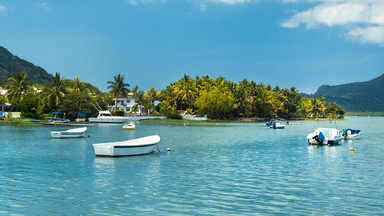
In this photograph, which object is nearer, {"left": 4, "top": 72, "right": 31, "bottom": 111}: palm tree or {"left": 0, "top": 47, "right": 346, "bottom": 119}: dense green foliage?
{"left": 4, "top": 72, "right": 31, "bottom": 111}: palm tree

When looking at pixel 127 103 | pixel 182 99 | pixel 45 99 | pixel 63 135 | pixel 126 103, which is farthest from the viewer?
pixel 126 103

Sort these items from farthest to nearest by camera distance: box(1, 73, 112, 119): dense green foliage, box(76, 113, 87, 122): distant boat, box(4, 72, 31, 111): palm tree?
box(76, 113, 87, 122): distant boat < box(1, 73, 112, 119): dense green foliage < box(4, 72, 31, 111): palm tree

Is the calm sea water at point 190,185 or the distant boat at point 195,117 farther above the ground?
the distant boat at point 195,117

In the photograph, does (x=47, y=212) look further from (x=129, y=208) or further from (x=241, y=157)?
(x=241, y=157)

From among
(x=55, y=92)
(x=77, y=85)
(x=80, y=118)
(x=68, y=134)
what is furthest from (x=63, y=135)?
(x=77, y=85)

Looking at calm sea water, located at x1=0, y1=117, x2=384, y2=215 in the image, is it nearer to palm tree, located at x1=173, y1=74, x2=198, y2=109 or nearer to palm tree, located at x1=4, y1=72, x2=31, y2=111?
palm tree, located at x1=4, y1=72, x2=31, y2=111

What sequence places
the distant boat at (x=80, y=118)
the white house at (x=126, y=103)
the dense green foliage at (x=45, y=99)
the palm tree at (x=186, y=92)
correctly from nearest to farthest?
1. the dense green foliage at (x=45, y=99)
2. the distant boat at (x=80, y=118)
3. the palm tree at (x=186, y=92)
4. the white house at (x=126, y=103)

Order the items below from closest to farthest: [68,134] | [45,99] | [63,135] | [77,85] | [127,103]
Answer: [63,135] < [68,134] < [45,99] < [77,85] < [127,103]

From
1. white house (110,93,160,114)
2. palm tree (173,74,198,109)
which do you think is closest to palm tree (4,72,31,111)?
white house (110,93,160,114)

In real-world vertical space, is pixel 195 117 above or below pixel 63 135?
above

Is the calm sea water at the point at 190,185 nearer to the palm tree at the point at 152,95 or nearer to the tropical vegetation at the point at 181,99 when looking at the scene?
the tropical vegetation at the point at 181,99

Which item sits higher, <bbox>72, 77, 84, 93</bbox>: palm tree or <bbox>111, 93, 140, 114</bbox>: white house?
<bbox>72, 77, 84, 93</bbox>: palm tree

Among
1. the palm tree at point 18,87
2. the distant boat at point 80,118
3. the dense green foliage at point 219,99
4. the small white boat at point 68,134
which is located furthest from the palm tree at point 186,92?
the small white boat at point 68,134

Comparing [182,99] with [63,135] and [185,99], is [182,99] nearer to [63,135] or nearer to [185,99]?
[185,99]
